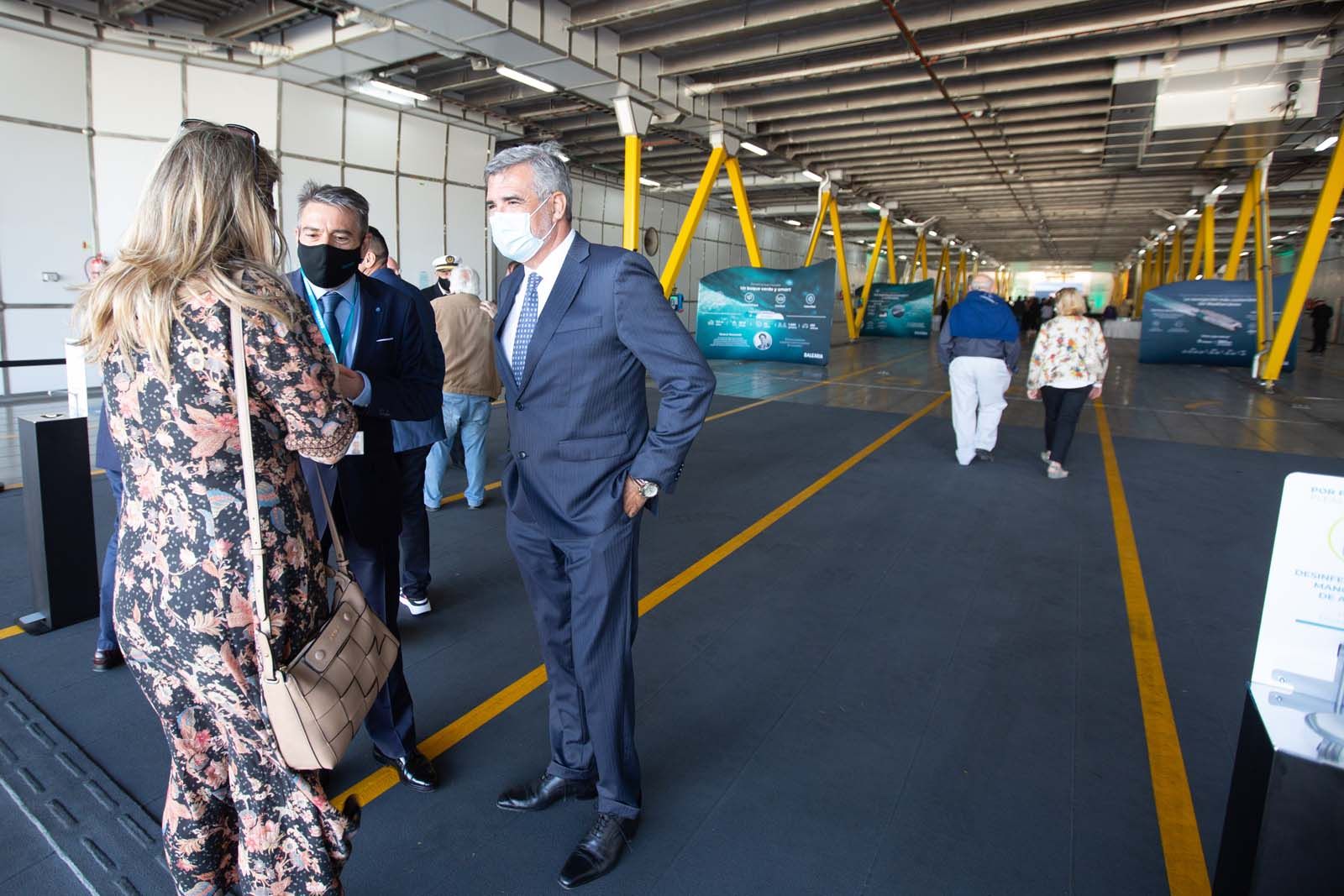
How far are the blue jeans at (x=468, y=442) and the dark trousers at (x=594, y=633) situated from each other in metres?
3.26

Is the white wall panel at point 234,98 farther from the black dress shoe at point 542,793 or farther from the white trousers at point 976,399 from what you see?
the black dress shoe at point 542,793

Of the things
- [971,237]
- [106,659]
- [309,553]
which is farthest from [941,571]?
[971,237]

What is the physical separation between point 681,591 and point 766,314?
12951 millimetres

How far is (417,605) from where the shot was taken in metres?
3.71

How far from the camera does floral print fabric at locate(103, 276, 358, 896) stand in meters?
1.38

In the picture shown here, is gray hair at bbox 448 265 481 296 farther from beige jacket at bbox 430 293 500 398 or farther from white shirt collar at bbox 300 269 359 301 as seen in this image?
white shirt collar at bbox 300 269 359 301

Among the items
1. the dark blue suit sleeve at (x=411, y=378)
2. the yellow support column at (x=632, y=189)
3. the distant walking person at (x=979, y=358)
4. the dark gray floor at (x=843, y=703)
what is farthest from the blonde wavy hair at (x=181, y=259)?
the yellow support column at (x=632, y=189)

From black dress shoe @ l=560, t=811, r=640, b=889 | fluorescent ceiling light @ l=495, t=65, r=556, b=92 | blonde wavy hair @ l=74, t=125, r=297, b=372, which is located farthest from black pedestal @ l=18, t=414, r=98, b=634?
fluorescent ceiling light @ l=495, t=65, r=556, b=92

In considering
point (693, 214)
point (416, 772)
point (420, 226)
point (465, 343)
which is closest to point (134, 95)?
point (420, 226)

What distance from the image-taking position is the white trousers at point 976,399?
6.87 metres

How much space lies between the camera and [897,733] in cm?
277

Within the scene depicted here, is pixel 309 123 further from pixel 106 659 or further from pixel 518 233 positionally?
pixel 518 233

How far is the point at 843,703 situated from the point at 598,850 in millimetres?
1275

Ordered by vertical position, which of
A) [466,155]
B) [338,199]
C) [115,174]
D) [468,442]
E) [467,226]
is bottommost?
[468,442]
